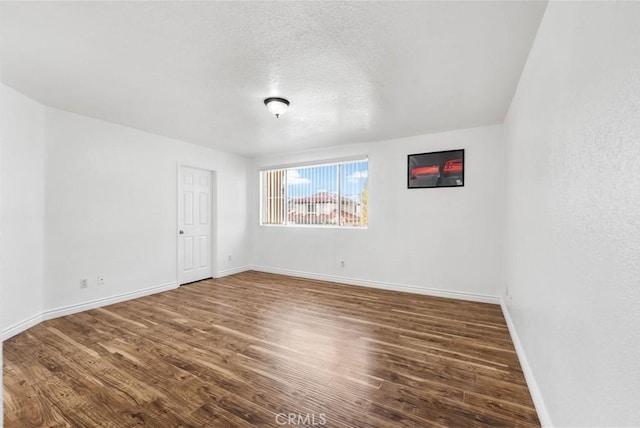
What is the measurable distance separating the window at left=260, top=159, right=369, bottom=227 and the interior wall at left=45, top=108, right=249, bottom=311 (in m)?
1.60

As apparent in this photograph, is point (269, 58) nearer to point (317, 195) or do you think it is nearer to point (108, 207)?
point (108, 207)

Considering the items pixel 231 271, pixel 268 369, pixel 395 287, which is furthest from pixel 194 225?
pixel 395 287

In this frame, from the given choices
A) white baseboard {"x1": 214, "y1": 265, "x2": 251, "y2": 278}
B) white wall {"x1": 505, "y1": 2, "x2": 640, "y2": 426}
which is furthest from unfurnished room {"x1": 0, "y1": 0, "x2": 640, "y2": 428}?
white baseboard {"x1": 214, "y1": 265, "x2": 251, "y2": 278}

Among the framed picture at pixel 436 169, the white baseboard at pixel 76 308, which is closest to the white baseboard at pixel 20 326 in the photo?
the white baseboard at pixel 76 308

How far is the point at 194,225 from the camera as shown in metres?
5.09

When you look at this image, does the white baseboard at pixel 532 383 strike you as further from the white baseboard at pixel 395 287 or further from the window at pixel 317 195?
the window at pixel 317 195

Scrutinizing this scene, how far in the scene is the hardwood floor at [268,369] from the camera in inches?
69.1

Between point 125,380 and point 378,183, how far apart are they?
396 cm

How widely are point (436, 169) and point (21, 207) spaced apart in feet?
16.8

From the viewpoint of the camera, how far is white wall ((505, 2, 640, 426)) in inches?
33.4

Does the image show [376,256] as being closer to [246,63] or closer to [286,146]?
[286,146]

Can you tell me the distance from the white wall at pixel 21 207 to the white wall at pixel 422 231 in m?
3.68

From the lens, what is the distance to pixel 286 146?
5.09 meters

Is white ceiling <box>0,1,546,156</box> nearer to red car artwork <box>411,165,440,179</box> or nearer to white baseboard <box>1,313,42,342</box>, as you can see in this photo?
red car artwork <box>411,165,440,179</box>
